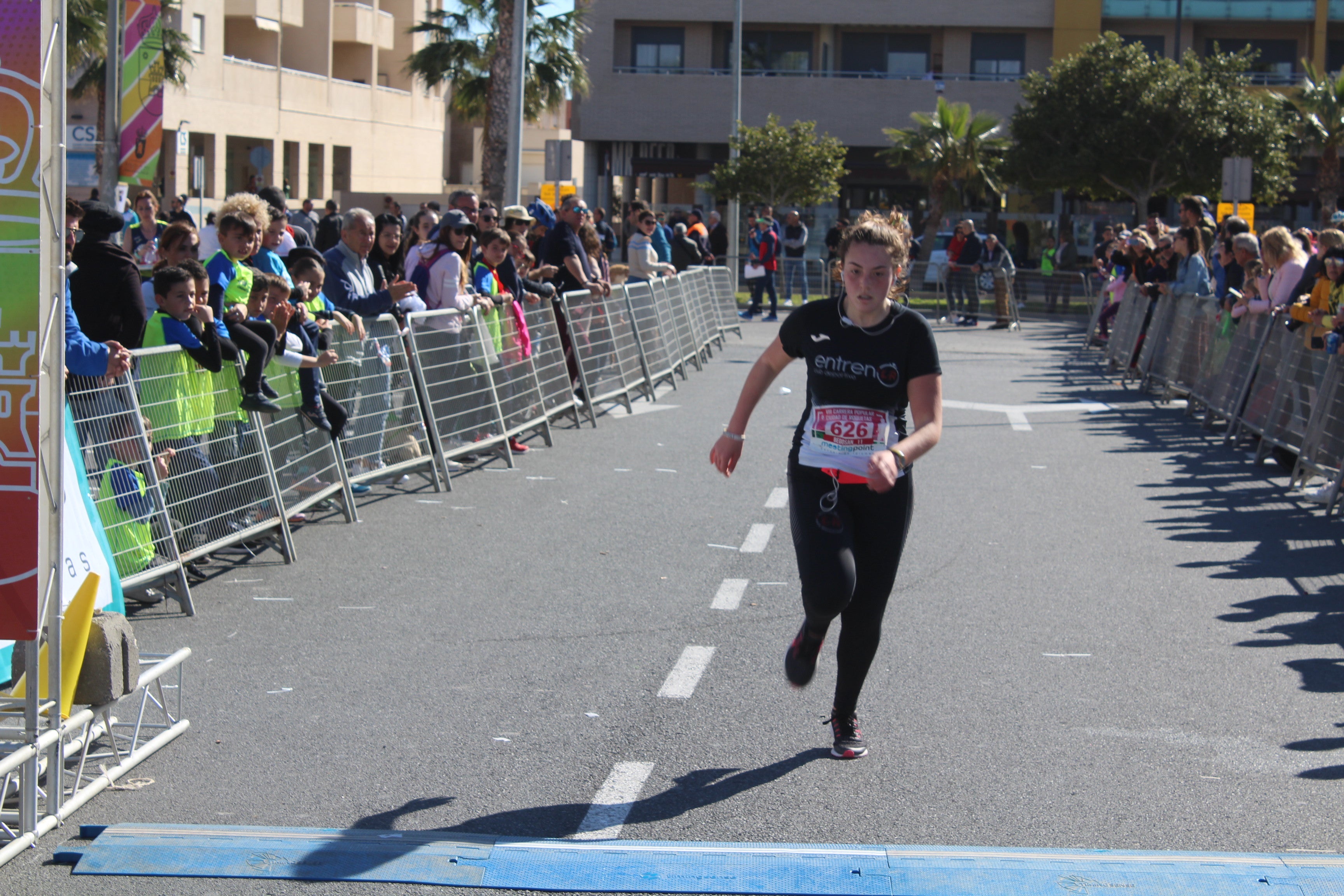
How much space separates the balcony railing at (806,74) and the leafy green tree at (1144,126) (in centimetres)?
944

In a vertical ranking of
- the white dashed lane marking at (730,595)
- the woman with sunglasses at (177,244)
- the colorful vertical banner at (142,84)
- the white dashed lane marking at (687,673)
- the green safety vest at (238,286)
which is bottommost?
the white dashed lane marking at (687,673)

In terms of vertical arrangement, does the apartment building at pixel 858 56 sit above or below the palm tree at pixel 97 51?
above

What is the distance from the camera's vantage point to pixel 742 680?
612cm

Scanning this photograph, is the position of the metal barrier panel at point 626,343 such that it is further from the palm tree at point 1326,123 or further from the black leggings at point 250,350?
the palm tree at point 1326,123

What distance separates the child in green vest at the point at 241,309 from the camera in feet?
26.5

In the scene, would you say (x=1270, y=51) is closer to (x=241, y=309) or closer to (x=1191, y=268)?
(x=1191, y=268)

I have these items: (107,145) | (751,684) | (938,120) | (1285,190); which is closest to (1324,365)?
(751,684)

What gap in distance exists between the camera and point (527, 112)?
144 ft

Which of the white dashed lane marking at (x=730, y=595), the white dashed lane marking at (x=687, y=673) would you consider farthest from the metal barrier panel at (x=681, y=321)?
the white dashed lane marking at (x=687, y=673)

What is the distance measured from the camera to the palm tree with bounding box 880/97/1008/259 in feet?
141

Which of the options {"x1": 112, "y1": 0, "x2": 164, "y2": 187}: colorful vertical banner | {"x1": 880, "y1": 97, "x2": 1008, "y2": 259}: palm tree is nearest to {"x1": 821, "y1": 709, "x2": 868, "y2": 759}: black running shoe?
{"x1": 112, "y1": 0, "x2": 164, "y2": 187}: colorful vertical banner

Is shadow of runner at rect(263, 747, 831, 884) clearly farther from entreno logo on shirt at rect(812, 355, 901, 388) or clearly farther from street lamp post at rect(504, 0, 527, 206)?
street lamp post at rect(504, 0, 527, 206)

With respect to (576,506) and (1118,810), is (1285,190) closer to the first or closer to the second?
(576,506)

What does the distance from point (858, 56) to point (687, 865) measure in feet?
169
